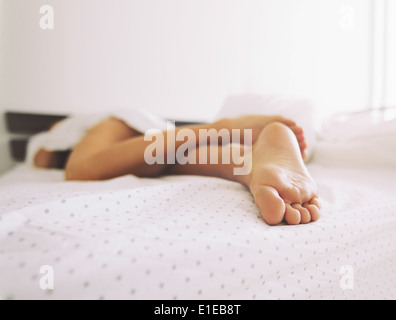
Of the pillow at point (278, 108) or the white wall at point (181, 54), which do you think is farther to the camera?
the white wall at point (181, 54)

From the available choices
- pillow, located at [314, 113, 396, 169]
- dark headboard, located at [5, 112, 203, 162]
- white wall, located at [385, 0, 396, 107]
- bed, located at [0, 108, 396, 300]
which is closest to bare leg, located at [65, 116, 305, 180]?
bed, located at [0, 108, 396, 300]

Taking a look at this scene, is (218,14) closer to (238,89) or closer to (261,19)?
(261,19)

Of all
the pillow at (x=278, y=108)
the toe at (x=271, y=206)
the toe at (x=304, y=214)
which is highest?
the pillow at (x=278, y=108)

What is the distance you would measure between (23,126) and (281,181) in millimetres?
1622

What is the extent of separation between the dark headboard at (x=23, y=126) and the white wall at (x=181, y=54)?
0.17ft

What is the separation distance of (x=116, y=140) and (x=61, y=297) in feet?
2.19

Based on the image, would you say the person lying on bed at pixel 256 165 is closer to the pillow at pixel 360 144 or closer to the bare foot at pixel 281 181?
the bare foot at pixel 281 181

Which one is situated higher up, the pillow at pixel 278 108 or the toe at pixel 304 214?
the pillow at pixel 278 108

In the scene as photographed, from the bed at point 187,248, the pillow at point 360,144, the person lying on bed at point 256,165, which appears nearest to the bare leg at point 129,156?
the person lying on bed at point 256,165

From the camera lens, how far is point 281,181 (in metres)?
0.49

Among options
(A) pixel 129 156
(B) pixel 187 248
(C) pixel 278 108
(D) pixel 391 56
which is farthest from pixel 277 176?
(D) pixel 391 56

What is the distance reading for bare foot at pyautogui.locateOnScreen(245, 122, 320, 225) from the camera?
443mm

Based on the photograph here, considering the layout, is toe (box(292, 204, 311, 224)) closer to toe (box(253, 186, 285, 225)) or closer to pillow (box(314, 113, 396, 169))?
toe (box(253, 186, 285, 225))

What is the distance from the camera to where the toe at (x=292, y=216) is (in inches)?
17.2
